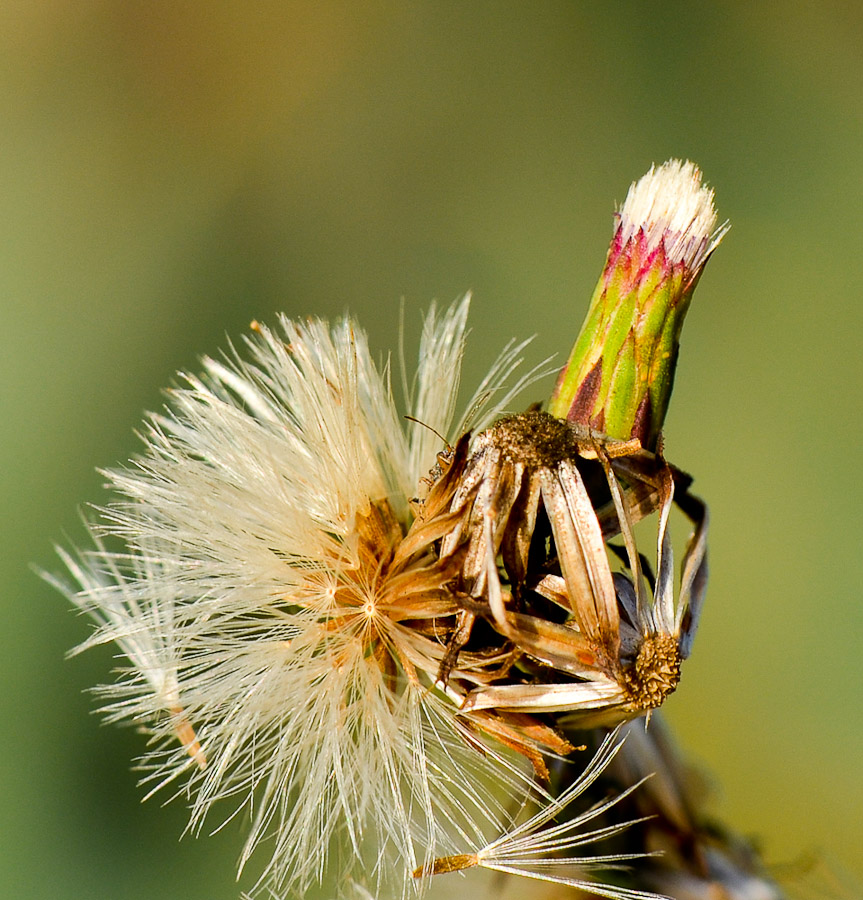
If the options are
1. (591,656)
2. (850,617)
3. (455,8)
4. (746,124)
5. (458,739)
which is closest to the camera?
(591,656)

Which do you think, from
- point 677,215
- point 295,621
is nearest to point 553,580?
point 295,621

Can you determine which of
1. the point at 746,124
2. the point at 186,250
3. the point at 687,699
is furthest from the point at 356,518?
the point at 746,124

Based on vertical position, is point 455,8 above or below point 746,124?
above

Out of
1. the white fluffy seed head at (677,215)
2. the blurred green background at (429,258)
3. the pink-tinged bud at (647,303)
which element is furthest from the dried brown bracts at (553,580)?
the blurred green background at (429,258)

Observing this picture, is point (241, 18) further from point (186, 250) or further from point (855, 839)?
point (855, 839)

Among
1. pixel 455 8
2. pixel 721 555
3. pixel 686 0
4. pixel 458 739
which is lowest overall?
pixel 458 739

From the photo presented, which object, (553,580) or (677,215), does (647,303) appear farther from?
(553,580)

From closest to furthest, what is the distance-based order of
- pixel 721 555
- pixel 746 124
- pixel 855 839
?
1. pixel 855 839
2. pixel 721 555
3. pixel 746 124

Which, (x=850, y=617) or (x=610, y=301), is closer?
(x=610, y=301)
